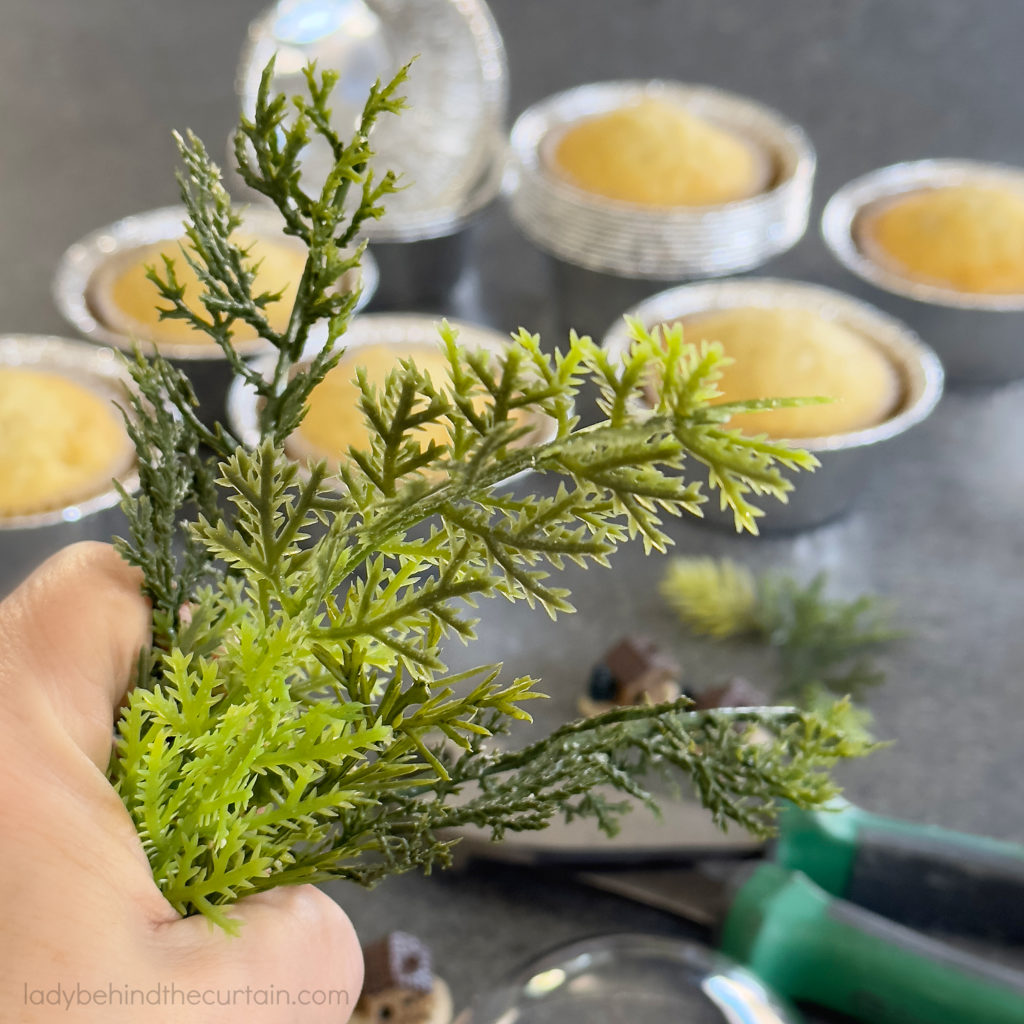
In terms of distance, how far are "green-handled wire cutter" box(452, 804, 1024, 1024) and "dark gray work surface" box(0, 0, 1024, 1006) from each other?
27mm

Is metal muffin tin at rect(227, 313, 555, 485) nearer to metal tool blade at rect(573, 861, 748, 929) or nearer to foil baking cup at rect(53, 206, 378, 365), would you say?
foil baking cup at rect(53, 206, 378, 365)

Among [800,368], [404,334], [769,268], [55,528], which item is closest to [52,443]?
[55,528]

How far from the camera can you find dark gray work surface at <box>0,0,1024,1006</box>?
2.27 feet

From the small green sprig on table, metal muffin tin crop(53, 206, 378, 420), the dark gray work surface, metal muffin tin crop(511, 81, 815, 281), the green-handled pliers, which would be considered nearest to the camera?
the small green sprig on table

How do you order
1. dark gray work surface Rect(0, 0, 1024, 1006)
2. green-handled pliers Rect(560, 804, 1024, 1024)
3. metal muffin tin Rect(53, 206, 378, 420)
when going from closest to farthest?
green-handled pliers Rect(560, 804, 1024, 1024)
dark gray work surface Rect(0, 0, 1024, 1006)
metal muffin tin Rect(53, 206, 378, 420)

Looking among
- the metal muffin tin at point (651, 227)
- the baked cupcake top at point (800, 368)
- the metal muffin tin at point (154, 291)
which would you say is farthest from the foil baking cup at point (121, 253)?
the baked cupcake top at point (800, 368)

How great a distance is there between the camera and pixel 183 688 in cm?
23

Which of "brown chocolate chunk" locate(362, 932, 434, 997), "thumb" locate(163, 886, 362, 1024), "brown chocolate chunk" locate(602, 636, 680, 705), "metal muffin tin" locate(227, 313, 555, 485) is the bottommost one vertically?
"brown chocolate chunk" locate(362, 932, 434, 997)

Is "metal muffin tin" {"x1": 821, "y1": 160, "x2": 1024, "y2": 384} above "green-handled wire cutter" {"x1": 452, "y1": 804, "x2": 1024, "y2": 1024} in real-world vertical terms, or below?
above

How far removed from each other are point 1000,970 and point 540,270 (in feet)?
2.55

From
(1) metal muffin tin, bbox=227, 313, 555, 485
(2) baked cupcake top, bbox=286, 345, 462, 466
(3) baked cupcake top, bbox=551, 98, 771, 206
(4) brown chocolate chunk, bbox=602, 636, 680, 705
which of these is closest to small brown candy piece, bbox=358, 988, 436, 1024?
(4) brown chocolate chunk, bbox=602, 636, 680, 705

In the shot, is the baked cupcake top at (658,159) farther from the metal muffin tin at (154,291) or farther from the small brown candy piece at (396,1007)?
the small brown candy piece at (396,1007)

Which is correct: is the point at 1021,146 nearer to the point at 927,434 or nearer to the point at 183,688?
the point at 927,434

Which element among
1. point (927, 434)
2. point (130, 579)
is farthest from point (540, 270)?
point (130, 579)
